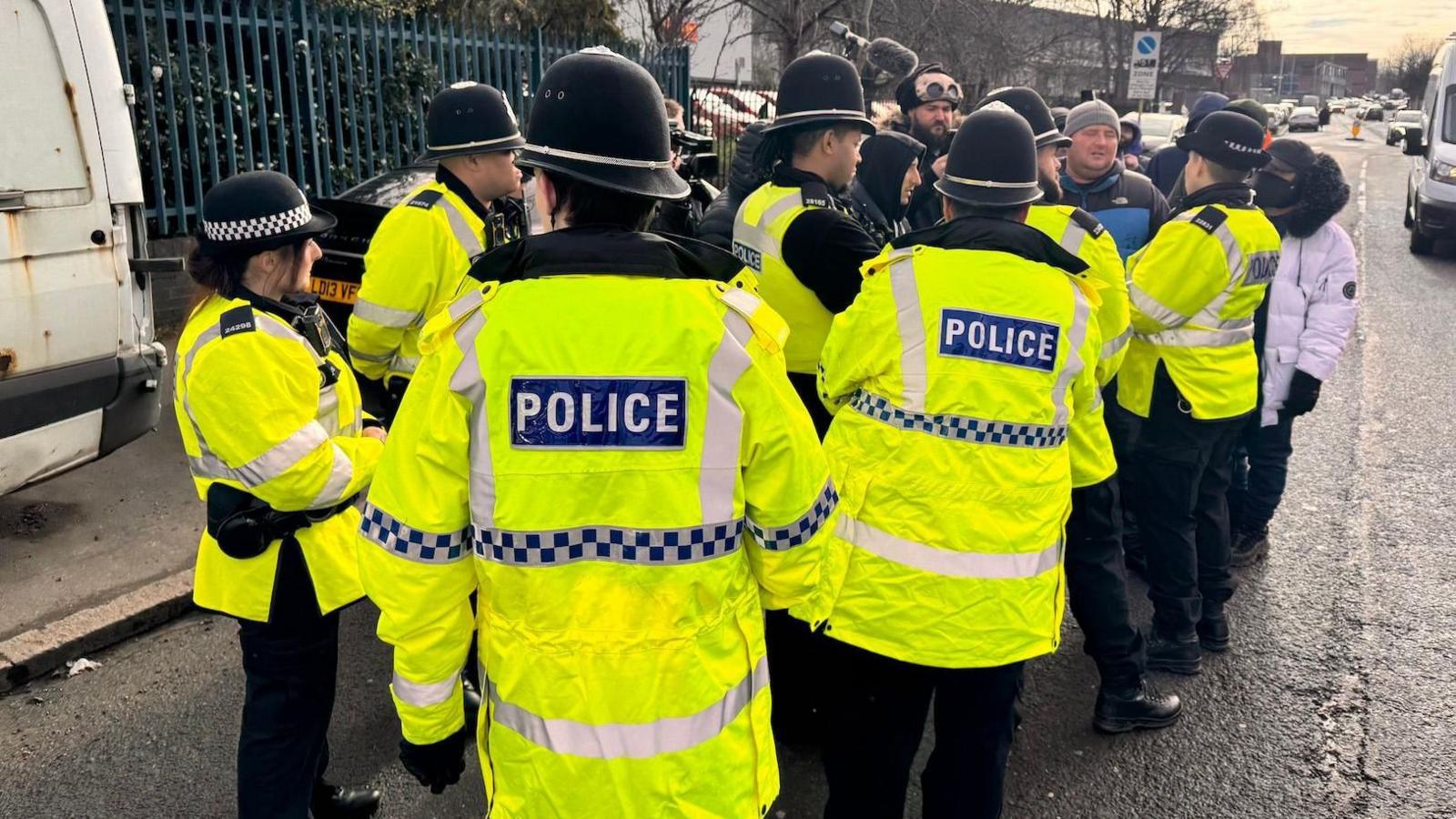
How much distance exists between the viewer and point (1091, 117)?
192 inches

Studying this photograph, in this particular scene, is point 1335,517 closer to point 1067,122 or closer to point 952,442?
point 1067,122

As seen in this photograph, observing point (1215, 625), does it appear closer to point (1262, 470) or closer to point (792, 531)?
point (1262, 470)

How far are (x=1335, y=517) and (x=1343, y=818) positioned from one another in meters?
2.87

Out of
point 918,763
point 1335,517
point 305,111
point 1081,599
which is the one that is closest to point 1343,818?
point 1081,599

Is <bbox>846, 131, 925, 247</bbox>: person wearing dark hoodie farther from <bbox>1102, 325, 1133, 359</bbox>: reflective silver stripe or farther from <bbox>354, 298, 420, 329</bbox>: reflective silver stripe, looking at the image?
<bbox>354, 298, 420, 329</bbox>: reflective silver stripe

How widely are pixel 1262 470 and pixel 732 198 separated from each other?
2949mm

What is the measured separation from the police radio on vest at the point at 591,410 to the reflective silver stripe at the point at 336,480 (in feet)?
3.22

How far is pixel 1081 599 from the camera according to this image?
3596 millimetres

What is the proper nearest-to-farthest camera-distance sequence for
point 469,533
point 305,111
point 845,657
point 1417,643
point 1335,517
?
point 469,533 < point 845,657 < point 1417,643 < point 1335,517 < point 305,111

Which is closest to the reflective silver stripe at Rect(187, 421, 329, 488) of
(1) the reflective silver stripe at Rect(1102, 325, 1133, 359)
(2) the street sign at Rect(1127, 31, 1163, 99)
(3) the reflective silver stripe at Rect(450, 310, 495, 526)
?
(3) the reflective silver stripe at Rect(450, 310, 495, 526)

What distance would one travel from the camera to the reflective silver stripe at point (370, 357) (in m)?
3.69

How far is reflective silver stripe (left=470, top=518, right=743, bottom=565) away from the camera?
1.68 m

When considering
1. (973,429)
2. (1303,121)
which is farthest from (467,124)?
(1303,121)

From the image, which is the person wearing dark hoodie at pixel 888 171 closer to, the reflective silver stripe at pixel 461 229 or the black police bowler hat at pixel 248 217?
the reflective silver stripe at pixel 461 229
